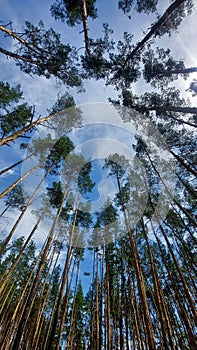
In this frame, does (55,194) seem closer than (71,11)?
No

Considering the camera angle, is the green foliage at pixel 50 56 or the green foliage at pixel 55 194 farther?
the green foliage at pixel 55 194

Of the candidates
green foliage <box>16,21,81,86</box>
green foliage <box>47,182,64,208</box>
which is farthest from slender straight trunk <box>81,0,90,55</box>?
green foliage <box>47,182,64,208</box>

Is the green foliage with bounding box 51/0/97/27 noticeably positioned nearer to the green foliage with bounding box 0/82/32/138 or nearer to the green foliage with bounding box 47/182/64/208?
the green foliage with bounding box 0/82/32/138

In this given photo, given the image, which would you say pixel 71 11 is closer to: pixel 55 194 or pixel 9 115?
pixel 9 115

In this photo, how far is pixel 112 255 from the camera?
524 inches

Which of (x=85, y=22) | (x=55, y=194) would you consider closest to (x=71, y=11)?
(x=85, y=22)

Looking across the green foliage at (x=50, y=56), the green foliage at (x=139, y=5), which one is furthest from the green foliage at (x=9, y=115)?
the green foliage at (x=139, y=5)

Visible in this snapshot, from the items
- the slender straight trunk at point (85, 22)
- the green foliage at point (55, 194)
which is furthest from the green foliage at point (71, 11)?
the green foliage at point (55, 194)

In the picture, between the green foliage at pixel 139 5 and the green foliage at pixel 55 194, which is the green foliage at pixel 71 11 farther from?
the green foliage at pixel 55 194

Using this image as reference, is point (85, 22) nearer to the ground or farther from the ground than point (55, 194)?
nearer to the ground

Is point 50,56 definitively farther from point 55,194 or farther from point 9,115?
point 55,194

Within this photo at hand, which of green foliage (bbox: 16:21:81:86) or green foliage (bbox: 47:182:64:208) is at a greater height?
green foliage (bbox: 47:182:64:208)

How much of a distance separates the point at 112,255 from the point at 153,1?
15015 mm

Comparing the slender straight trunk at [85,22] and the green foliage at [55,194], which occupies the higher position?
the green foliage at [55,194]
